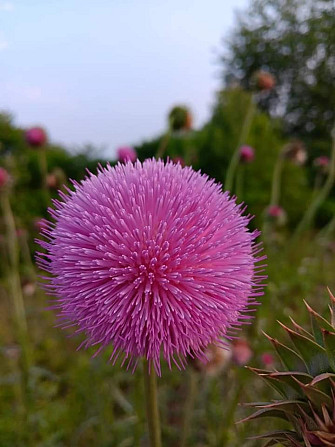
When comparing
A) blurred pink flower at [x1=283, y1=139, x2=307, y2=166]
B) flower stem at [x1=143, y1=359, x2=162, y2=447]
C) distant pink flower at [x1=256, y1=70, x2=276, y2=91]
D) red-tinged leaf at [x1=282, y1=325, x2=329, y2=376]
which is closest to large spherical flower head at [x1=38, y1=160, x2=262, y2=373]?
flower stem at [x1=143, y1=359, x2=162, y2=447]

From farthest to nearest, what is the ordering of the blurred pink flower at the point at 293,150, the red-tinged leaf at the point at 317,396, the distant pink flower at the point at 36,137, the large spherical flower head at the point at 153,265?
the blurred pink flower at the point at 293,150, the distant pink flower at the point at 36,137, the large spherical flower head at the point at 153,265, the red-tinged leaf at the point at 317,396

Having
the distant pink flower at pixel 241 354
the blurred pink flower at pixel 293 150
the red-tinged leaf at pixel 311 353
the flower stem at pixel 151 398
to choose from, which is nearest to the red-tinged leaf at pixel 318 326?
the red-tinged leaf at pixel 311 353

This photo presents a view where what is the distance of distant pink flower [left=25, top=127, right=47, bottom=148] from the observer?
2.82 meters

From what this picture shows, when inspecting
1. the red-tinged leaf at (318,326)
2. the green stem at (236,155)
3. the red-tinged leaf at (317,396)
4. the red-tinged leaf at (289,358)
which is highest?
the green stem at (236,155)

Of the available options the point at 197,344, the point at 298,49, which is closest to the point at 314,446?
the point at 197,344

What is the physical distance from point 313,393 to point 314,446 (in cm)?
8

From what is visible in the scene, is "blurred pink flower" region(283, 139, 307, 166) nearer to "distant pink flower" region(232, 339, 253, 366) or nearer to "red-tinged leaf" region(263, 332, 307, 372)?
"distant pink flower" region(232, 339, 253, 366)

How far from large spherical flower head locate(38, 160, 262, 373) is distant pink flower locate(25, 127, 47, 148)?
6.43 feet

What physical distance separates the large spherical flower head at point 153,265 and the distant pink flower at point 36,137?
1959mm

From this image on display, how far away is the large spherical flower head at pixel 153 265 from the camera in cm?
96

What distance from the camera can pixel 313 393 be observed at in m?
0.77

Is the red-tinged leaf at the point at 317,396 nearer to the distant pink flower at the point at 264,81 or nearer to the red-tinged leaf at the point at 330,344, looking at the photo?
the red-tinged leaf at the point at 330,344

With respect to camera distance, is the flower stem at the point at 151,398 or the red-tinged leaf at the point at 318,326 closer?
the red-tinged leaf at the point at 318,326

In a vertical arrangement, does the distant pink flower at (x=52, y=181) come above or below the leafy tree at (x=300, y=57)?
below
